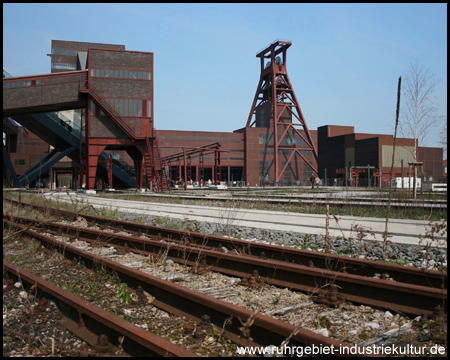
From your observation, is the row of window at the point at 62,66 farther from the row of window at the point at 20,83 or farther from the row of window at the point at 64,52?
the row of window at the point at 20,83

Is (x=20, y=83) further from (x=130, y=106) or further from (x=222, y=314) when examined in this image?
(x=222, y=314)

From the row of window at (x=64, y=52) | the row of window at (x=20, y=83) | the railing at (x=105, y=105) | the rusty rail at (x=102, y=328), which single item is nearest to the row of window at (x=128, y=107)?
the railing at (x=105, y=105)

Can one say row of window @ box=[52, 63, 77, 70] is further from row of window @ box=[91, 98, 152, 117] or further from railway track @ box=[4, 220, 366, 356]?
railway track @ box=[4, 220, 366, 356]

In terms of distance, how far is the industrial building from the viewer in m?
33.2

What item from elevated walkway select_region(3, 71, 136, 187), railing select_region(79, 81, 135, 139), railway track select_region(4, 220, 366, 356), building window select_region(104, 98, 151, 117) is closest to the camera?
railway track select_region(4, 220, 366, 356)

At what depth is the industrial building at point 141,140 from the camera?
109 ft

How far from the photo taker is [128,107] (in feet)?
111

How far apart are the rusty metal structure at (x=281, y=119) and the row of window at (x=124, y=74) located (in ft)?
155

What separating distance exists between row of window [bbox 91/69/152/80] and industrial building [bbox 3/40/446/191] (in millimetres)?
88

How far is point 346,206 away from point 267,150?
2675 inches

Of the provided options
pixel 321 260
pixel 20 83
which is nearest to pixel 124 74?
pixel 20 83

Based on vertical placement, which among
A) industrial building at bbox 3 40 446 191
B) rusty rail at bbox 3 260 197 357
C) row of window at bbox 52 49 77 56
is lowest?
rusty rail at bbox 3 260 197 357

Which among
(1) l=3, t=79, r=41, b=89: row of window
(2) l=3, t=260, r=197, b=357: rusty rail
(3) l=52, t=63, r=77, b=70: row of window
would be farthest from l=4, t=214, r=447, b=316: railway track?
(3) l=52, t=63, r=77, b=70: row of window

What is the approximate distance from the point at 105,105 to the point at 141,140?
4.30m
